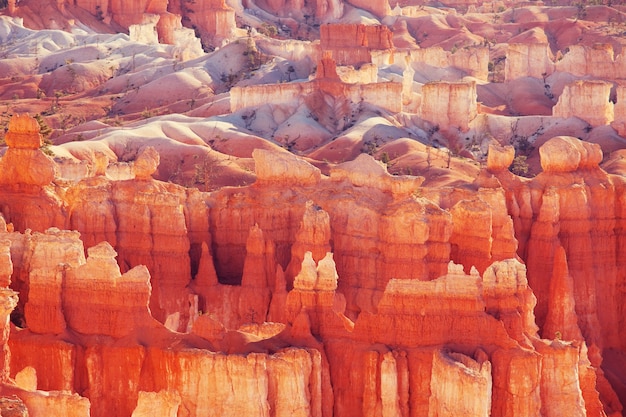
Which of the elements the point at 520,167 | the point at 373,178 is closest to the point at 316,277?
the point at 373,178

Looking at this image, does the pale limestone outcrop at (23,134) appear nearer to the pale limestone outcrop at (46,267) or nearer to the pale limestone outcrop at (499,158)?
the pale limestone outcrop at (46,267)

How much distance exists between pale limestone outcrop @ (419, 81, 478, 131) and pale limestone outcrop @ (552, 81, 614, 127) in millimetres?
4335

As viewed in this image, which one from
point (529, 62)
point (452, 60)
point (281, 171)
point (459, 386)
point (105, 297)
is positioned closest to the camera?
point (459, 386)

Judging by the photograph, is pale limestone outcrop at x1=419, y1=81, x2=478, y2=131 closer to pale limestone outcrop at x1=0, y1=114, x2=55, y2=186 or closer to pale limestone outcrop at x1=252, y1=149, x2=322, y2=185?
pale limestone outcrop at x1=252, y1=149, x2=322, y2=185

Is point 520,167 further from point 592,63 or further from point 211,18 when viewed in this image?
point 211,18

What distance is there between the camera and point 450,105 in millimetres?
89625

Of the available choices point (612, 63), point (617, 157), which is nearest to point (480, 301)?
point (617, 157)

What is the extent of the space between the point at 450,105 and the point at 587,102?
6360 millimetres

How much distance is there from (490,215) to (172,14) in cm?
7636

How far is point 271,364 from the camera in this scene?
4175 cm

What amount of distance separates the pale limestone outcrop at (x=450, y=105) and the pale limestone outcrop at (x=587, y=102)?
4.34 meters

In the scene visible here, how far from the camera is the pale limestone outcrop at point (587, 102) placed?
8938 centimetres

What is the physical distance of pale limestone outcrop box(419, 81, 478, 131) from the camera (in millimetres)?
89375

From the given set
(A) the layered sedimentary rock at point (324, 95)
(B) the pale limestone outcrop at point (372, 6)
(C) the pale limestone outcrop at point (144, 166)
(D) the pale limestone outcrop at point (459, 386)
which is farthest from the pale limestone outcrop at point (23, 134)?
(B) the pale limestone outcrop at point (372, 6)
